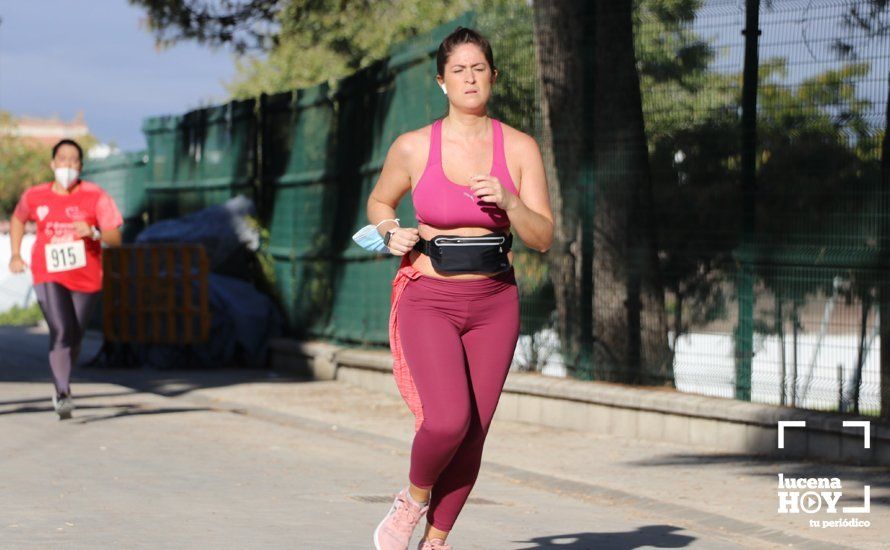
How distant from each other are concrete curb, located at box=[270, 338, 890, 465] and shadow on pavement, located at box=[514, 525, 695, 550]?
2246 mm

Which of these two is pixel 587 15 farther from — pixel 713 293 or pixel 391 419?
pixel 391 419

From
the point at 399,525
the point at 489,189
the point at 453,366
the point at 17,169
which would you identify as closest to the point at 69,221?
the point at 399,525

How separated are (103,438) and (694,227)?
413 cm

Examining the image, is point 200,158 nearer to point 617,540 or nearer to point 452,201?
point 617,540

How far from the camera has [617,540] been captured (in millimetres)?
7582

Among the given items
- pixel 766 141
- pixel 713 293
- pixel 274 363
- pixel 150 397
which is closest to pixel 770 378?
pixel 713 293

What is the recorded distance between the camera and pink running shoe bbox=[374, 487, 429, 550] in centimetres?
601

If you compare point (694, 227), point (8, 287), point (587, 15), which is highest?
point (587, 15)

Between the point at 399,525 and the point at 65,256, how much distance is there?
6312mm

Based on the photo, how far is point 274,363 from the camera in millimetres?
17609

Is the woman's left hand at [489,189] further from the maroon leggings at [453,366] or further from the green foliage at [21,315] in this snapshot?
the green foliage at [21,315]

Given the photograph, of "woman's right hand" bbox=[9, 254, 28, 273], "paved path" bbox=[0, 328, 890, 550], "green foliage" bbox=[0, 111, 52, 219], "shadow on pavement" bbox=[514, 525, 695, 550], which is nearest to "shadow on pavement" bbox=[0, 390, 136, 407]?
"paved path" bbox=[0, 328, 890, 550]

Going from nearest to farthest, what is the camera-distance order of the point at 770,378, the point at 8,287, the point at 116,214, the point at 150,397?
the point at 770,378 → the point at 116,214 → the point at 150,397 → the point at 8,287

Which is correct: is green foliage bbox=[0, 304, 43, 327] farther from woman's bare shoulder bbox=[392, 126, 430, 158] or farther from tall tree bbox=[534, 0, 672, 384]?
woman's bare shoulder bbox=[392, 126, 430, 158]
